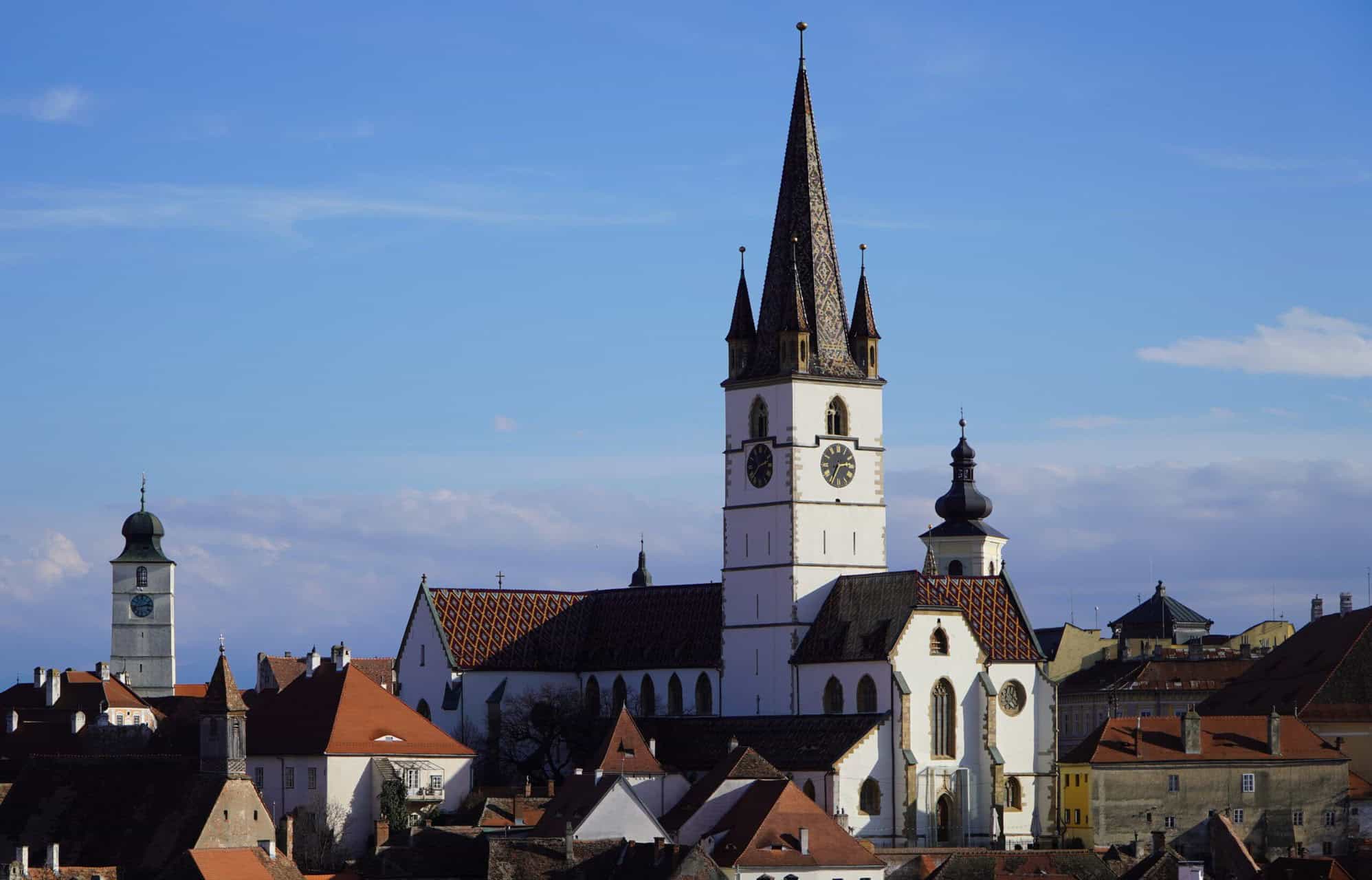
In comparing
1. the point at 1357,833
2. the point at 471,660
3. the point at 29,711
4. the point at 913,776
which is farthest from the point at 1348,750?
the point at 29,711

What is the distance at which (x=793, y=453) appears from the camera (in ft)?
367

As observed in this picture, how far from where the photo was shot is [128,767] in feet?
322

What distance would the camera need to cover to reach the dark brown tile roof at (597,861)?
9231 cm

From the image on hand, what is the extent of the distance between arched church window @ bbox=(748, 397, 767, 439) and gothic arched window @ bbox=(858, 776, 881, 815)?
15.3 meters

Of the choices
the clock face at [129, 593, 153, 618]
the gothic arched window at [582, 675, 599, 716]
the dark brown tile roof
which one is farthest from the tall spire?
the clock face at [129, 593, 153, 618]

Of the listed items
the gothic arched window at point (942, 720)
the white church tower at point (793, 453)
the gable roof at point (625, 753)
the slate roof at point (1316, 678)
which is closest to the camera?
the gable roof at point (625, 753)

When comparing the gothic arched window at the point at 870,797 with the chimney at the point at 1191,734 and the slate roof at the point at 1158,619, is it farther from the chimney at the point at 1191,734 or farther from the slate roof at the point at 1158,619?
the slate roof at the point at 1158,619

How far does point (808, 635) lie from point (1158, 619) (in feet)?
284

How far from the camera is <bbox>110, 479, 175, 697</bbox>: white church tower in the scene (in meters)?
181

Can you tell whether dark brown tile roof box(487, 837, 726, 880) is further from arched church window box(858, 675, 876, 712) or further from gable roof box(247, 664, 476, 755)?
arched church window box(858, 675, 876, 712)

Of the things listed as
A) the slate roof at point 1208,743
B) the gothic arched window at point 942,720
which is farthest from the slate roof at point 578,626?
the slate roof at point 1208,743

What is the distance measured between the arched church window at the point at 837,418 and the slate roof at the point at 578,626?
821cm

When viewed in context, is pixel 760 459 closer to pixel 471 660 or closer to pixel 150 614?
pixel 471 660

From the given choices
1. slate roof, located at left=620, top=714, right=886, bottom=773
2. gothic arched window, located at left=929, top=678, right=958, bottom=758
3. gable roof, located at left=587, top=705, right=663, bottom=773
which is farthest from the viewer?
gothic arched window, located at left=929, top=678, right=958, bottom=758
